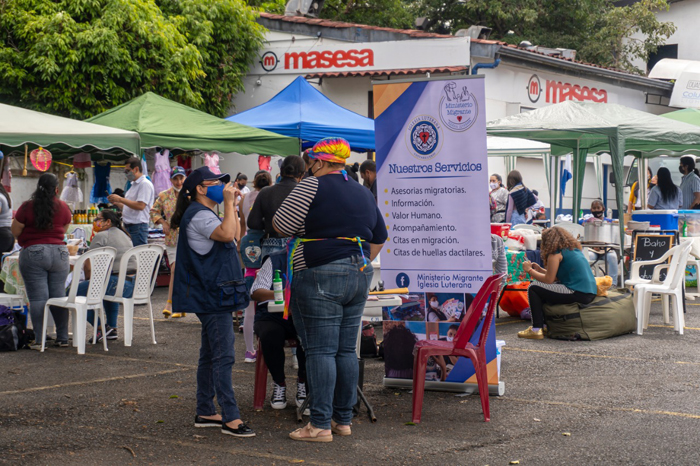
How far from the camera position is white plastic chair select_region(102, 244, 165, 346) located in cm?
902

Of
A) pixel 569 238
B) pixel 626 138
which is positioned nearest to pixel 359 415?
pixel 569 238

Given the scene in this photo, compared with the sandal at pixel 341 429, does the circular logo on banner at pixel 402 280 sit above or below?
above

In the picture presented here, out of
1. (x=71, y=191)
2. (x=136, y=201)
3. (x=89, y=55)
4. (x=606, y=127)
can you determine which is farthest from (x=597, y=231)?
(x=89, y=55)

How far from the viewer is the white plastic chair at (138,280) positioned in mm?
9016

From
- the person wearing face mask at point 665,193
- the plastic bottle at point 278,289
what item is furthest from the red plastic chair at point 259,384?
the person wearing face mask at point 665,193

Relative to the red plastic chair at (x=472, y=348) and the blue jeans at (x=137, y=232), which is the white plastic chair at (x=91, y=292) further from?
the red plastic chair at (x=472, y=348)

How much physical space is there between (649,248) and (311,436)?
→ 8.21 meters

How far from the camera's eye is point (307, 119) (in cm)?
1426

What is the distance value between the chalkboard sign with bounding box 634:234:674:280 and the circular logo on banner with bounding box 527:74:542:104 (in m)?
11.6

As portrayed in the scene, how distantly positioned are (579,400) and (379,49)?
1466 cm

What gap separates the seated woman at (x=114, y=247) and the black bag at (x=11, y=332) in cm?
67

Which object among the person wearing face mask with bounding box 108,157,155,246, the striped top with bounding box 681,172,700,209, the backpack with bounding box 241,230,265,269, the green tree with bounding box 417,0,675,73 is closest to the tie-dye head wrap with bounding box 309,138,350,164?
the backpack with bounding box 241,230,265,269

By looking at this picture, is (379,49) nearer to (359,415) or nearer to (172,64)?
(172,64)

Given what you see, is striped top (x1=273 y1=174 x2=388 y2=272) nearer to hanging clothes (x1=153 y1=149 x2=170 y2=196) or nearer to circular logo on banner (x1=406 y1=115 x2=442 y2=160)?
circular logo on banner (x1=406 y1=115 x2=442 y2=160)
